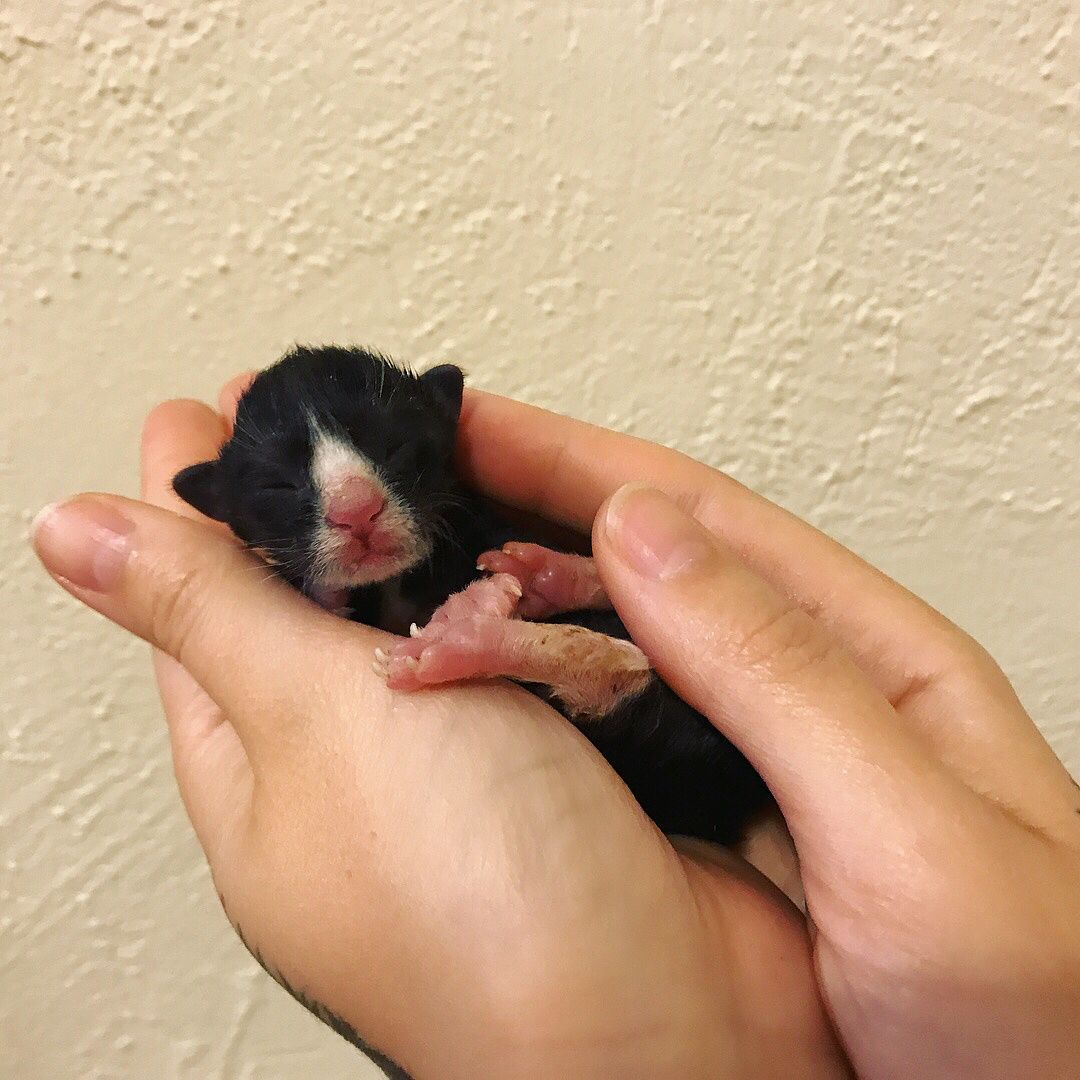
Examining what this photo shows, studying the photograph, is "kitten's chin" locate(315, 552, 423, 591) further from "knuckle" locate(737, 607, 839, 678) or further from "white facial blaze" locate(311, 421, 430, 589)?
"knuckle" locate(737, 607, 839, 678)

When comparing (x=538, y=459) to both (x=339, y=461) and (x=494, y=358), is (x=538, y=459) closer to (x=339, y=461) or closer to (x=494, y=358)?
(x=494, y=358)

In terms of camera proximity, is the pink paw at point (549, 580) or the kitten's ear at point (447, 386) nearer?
the pink paw at point (549, 580)

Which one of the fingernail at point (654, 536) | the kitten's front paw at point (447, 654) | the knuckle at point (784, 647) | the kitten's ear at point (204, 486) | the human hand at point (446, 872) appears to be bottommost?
the human hand at point (446, 872)

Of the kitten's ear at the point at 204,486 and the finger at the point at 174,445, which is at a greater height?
the kitten's ear at the point at 204,486

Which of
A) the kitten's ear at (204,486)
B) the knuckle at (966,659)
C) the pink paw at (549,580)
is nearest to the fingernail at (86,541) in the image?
the kitten's ear at (204,486)

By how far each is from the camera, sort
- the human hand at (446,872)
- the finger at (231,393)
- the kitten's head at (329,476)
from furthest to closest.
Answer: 1. the finger at (231,393)
2. the kitten's head at (329,476)
3. the human hand at (446,872)

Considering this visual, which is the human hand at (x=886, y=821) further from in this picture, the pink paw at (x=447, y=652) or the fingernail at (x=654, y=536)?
the pink paw at (x=447, y=652)

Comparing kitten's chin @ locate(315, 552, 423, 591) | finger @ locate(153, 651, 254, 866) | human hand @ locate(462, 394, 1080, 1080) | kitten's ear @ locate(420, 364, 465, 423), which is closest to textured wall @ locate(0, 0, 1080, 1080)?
kitten's ear @ locate(420, 364, 465, 423)

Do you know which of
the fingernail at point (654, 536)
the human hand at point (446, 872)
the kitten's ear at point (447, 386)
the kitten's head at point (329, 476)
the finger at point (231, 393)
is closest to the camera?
the human hand at point (446, 872)
